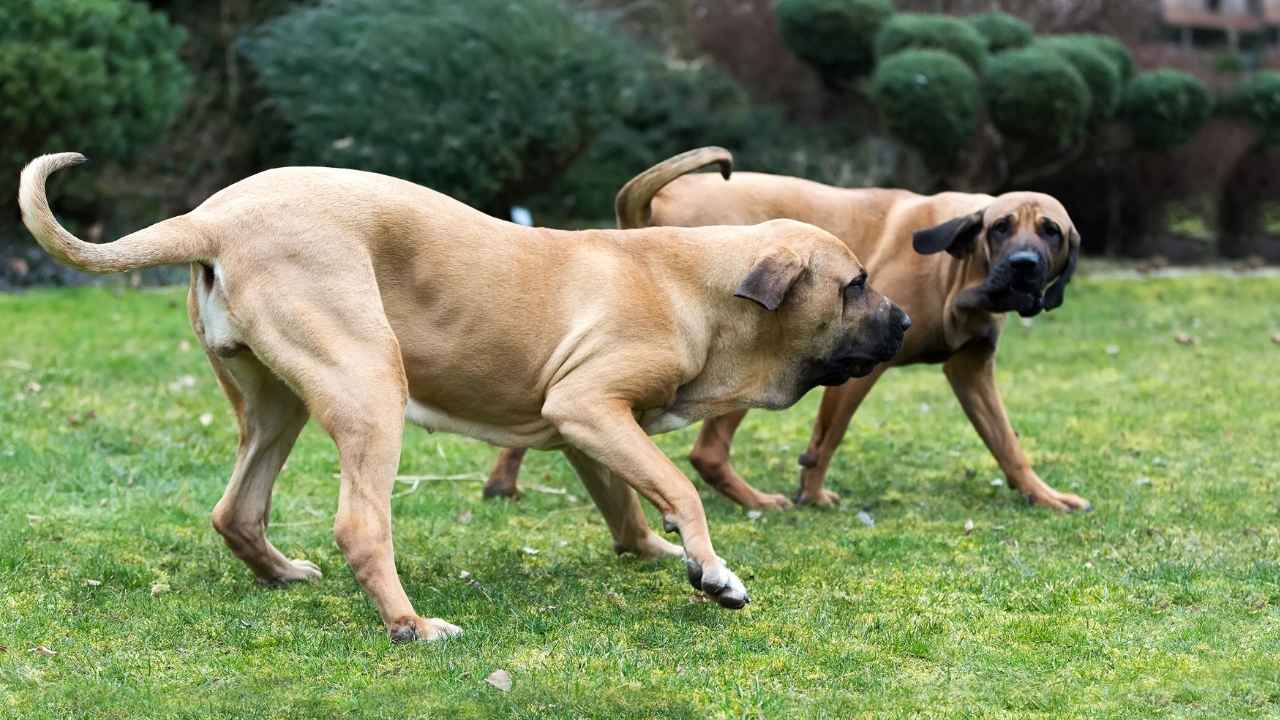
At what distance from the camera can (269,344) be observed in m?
5.03

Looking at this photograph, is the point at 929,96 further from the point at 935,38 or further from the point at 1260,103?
the point at 1260,103

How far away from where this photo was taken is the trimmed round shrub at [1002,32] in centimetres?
1761

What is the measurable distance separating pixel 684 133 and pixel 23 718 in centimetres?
1520

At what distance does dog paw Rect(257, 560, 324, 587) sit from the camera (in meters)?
5.84

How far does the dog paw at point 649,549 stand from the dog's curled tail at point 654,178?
1578mm

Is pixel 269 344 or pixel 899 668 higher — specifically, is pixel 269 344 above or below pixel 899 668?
above

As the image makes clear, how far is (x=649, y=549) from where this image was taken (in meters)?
6.37

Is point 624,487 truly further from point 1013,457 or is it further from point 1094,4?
point 1094,4

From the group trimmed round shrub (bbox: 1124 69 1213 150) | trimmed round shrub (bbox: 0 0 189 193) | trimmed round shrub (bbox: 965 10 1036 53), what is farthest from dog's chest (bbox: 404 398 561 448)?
trimmed round shrub (bbox: 1124 69 1213 150)

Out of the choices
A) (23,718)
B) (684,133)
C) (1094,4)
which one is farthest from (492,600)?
(1094,4)

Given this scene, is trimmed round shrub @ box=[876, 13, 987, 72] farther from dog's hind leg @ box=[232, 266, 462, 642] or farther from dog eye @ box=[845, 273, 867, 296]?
dog's hind leg @ box=[232, 266, 462, 642]

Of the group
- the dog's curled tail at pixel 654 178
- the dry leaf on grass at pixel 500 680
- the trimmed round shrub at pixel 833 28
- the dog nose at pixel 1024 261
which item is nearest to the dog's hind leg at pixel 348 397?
the dry leaf on grass at pixel 500 680

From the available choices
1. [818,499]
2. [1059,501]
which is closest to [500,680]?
[818,499]

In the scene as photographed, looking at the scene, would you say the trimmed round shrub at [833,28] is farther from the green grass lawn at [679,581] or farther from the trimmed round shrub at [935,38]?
the green grass lawn at [679,581]
